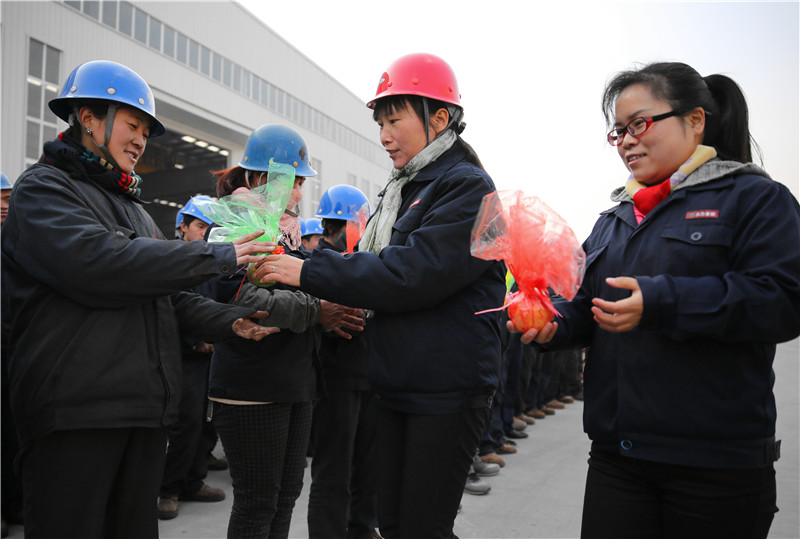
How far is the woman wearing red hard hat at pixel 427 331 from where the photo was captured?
208 cm

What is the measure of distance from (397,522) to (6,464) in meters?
3.46

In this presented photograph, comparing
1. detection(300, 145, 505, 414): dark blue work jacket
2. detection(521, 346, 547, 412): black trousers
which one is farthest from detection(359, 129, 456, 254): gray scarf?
detection(521, 346, 547, 412): black trousers

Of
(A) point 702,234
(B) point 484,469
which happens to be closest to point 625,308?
(A) point 702,234

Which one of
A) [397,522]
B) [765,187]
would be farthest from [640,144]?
[397,522]

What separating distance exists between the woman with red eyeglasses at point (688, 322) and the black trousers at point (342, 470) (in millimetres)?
1763

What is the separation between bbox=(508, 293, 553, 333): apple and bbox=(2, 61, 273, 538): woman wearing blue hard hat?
1.05 metres

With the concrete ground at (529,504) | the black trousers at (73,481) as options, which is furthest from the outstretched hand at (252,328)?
the concrete ground at (529,504)

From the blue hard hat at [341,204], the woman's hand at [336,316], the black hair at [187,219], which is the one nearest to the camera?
the woman's hand at [336,316]

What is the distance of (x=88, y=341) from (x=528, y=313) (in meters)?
1.54

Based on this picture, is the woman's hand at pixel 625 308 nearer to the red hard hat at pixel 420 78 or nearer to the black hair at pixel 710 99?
the black hair at pixel 710 99

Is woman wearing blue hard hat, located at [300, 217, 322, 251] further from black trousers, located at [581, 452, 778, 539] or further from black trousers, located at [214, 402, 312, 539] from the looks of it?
black trousers, located at [581, 452, 778, 539]

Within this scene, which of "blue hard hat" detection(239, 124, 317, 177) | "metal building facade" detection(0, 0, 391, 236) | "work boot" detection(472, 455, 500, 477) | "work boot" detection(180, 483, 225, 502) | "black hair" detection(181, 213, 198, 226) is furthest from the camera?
"metal building facade" detection(0, 0, 391, 236)

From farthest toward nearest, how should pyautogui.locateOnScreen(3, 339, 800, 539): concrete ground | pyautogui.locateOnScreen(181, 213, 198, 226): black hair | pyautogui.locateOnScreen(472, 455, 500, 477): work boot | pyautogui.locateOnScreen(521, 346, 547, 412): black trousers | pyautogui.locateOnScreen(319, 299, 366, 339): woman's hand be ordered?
pyautogui.locateOnScreen(521, 346, 547, 412): black trousers < pyautogui.locateOnScreen(181, 213, 198, 226): black hair < pyautogui.locateOnScreen(472, 455, 500, 477): work boot < pyautogui.locateOnScreen(3, 339, 800, 539): concrete ground < pyautogui.locateOnScreen(319, 299, 366, 339): woman's hand

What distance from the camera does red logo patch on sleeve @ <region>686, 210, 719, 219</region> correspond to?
1766 millimetres
